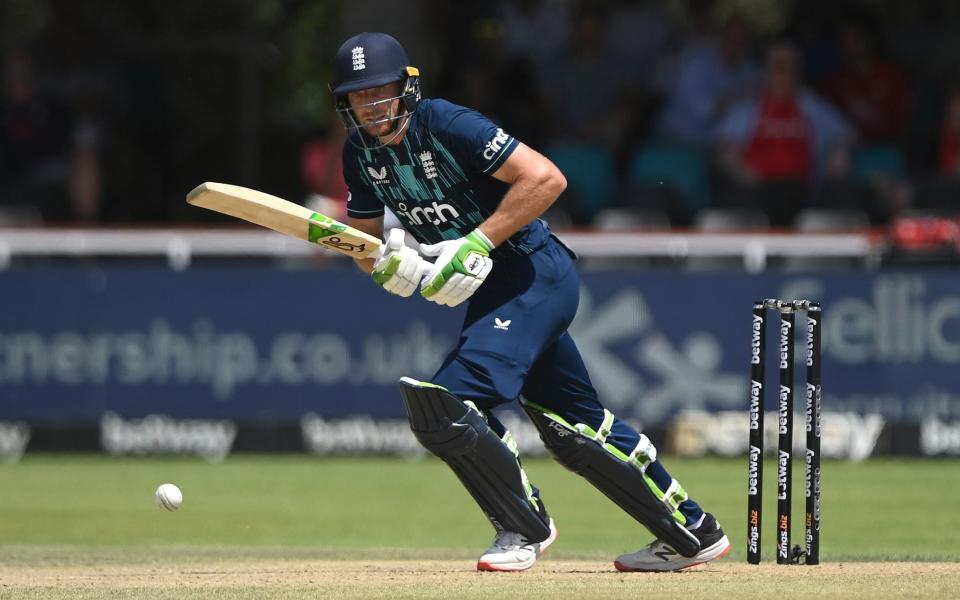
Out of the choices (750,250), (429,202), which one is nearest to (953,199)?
(750,250)

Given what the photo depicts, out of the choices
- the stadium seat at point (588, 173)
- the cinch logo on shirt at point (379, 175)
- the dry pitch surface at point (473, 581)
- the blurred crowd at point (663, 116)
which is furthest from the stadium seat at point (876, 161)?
the cinch logo on shirt at point (379, 175)

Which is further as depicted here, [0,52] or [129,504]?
[0,52]

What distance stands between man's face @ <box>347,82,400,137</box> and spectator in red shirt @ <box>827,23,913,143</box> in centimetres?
776

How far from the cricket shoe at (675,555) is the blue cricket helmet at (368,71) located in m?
1.86

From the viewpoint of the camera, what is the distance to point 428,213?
264 inches

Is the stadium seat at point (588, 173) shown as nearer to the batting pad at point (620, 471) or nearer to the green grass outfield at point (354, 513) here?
the green grass outfield at point (354, 513)

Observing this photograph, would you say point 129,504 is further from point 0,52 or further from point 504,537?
point 0,52

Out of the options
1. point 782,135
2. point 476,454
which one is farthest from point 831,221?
point 476,454

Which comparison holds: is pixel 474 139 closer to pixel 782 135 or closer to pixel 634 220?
pixel 634 220

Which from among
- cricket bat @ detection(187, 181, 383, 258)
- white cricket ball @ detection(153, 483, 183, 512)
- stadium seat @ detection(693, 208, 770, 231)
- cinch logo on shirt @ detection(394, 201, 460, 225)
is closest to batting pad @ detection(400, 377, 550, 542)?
cricket bat @ detection(187, 181, 383, 258)

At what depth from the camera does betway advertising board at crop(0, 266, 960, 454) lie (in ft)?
38.8

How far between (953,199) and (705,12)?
2.68 meters

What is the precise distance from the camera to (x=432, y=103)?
6562 mm

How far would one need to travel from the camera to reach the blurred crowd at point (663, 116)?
12.8 meters
